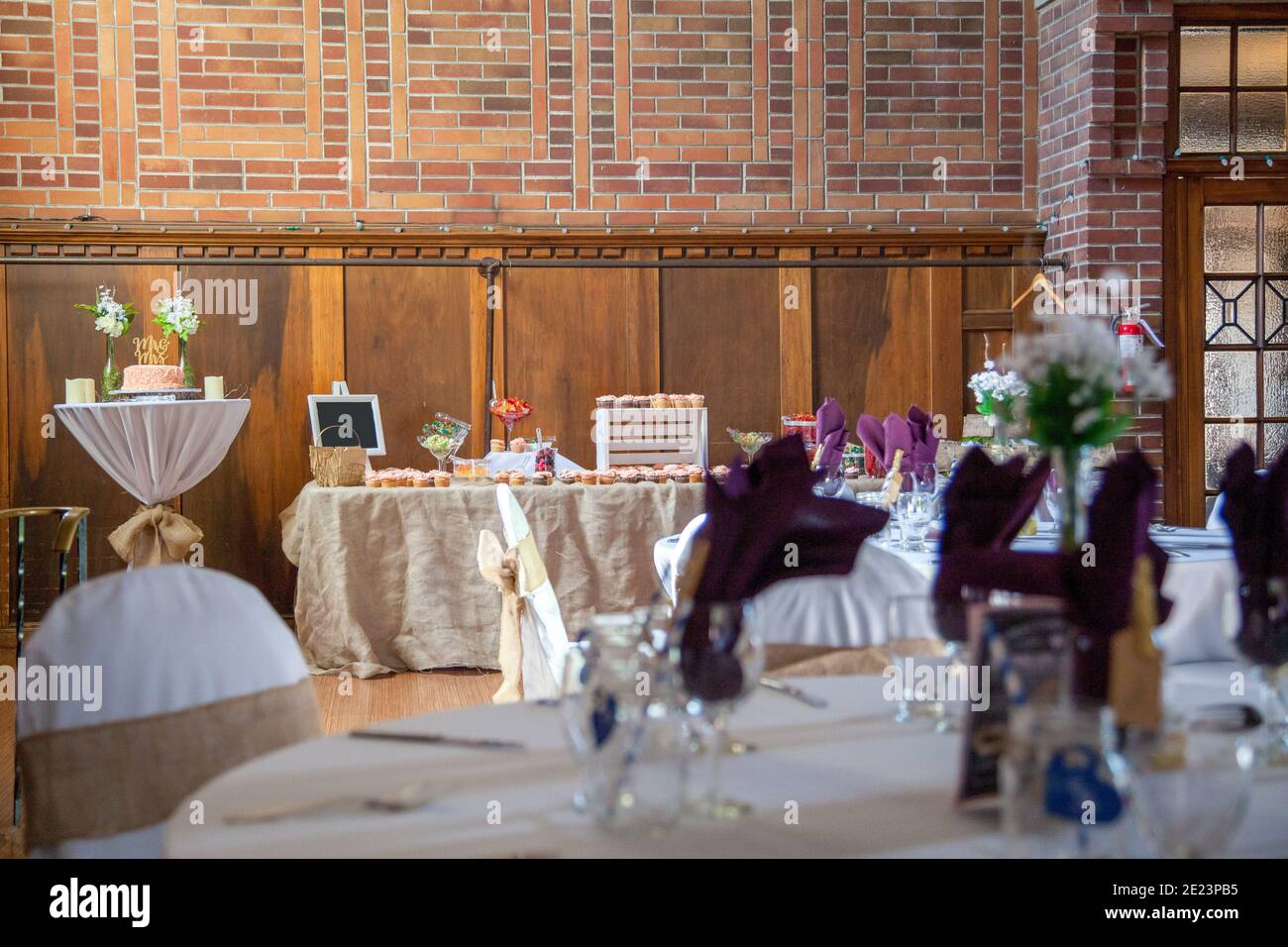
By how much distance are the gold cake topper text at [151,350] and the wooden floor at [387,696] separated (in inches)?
62.8

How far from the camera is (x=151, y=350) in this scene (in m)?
6.05

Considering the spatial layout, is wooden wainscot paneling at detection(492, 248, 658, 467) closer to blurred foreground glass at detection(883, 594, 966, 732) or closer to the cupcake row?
the cupcake row

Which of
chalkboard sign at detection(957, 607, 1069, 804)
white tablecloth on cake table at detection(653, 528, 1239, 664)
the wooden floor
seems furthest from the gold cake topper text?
chalkboard sign at detection(957, 607, 1069, 804)

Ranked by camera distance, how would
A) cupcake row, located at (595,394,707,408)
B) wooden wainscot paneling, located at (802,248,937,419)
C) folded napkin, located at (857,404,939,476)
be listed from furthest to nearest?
wooden wainscot paneling, located at (802,248,937,419), cupcake row, located at (595,394,707,408), folded napkin, located at (857,404,939,476)

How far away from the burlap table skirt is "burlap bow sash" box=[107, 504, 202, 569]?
0.54 meters

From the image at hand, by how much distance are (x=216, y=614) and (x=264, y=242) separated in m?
5.03

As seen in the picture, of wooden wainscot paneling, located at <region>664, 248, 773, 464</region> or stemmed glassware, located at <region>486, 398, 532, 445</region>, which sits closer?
stemmed glassware, located at <region>486, 398, 532, 445</region>

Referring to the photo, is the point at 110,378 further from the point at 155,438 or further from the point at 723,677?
the point at 723,677

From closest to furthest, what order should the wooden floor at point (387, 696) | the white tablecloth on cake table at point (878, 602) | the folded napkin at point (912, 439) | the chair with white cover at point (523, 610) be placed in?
the white tablecloth on cake table at point (878, 602)
the chair with white cover at point (523, 610)
the folded napkin at point (912, 439)
the wooden floor at point (387, 696)

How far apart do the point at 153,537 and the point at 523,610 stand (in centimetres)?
217

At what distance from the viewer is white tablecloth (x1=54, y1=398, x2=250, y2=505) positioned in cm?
505

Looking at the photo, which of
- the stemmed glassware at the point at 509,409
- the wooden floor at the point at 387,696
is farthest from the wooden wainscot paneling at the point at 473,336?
the wooden floor at the point at 387,696

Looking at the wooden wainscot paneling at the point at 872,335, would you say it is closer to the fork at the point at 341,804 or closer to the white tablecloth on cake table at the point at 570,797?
the white tablecloth on cake table at the point at 570,797

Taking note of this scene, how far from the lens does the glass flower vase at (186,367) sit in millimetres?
5609
